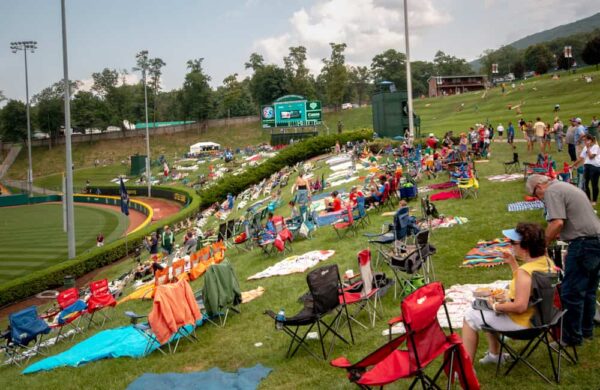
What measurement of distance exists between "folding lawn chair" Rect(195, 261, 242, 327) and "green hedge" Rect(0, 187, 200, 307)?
13.9m

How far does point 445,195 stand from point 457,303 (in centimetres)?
965

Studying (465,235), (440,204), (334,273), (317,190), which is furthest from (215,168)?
(334,273)

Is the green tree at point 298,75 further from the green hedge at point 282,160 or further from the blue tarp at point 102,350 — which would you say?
the blue tarp at point 102,350

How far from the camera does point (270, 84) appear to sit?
99.9m

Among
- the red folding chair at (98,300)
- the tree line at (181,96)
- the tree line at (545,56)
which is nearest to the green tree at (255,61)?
the tree line at (181,96)

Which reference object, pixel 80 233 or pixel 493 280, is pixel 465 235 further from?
pixel 80 233

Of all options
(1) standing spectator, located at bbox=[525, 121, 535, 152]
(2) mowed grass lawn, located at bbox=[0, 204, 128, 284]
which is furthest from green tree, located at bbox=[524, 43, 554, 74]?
(2) mowed grass lawn, located at bbox=[0, 204, 128, 284]

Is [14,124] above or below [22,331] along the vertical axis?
above

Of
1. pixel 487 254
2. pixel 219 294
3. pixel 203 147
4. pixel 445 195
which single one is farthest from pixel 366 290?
pixel 203 147

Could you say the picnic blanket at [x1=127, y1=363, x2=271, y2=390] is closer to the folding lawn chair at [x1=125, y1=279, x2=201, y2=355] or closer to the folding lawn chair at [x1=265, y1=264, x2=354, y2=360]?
the folding lawn chair at [x1=265, y1=264, x2=354, y2=360]

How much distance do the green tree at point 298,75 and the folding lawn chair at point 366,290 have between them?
9052 centimetres

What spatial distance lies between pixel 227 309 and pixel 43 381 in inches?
134

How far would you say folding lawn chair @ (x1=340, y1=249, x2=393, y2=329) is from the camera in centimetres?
798

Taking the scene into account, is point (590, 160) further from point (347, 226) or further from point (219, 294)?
point (219, 294)
